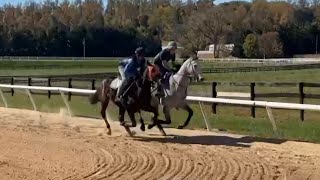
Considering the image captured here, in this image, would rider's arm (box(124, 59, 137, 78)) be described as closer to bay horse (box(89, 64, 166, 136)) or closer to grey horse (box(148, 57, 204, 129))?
bay horse (box(89, 64, 166, 136))

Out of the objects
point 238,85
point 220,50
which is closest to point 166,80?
point 238,85

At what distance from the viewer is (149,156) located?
39.6ft

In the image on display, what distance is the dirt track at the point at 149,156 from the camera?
10.2 meters

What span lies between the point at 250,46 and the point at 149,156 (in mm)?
100130

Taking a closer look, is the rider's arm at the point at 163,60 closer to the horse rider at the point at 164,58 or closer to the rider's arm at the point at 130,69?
the horse rider at the point at 164,58

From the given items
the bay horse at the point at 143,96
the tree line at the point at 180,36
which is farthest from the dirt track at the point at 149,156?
the tree line at the point at 180,36

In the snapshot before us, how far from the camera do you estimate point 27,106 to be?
83.5ft

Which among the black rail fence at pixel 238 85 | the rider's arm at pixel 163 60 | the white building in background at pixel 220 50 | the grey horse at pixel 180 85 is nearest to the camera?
the grey horse at pixel 180 85

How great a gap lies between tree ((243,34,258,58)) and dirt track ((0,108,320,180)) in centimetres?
9530

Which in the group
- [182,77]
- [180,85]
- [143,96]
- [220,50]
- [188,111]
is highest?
[182,77]

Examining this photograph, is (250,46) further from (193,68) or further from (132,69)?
(193,68)

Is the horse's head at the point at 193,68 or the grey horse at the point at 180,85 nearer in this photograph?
the horse's head at the point at 193,68

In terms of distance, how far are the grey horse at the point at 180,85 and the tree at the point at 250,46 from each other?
95.7 metres

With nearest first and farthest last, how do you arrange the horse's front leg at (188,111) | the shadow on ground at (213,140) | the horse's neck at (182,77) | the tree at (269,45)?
the shadow on ground at (213,140)
the horse's neck at (182,77)
the horse's front leg at (188,111)
the tree at (269,45)
